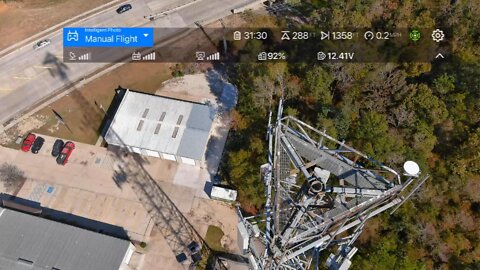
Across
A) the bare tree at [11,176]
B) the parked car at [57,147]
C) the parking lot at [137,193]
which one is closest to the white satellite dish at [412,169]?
the parking lot at [137,193]

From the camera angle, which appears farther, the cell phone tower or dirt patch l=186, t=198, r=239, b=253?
dirt patch l=186, t=198, r=239, b=253

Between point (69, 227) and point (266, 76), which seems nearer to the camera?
point (69, 227)

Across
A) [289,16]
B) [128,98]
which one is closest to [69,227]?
[128,98]

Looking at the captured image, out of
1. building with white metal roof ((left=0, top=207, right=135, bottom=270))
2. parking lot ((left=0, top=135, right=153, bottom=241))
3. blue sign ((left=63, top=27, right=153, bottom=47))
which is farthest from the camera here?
blue sign ((left=63, top=27, right=153, bottom=47))

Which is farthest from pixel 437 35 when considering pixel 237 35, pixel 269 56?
pixel 237 35

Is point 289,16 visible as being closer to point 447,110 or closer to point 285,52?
point 285,52

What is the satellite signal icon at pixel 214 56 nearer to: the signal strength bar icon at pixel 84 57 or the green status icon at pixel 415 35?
the signal strength bar icon at pixel 84 57

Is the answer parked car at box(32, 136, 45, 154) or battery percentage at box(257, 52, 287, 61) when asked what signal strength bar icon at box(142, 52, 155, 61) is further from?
parked car at box(32, 136, 45, 154)

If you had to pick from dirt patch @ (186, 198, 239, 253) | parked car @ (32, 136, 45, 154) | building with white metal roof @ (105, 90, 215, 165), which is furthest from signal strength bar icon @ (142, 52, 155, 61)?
dirt patch @ (186, 198, 239, 253)
